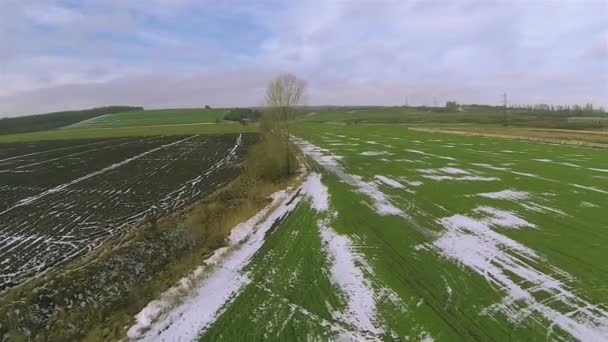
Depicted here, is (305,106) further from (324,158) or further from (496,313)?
(496,313)

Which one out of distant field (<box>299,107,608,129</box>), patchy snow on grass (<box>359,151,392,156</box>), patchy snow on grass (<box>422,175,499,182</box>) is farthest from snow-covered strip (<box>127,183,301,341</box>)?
distant field (<box>299,107,608,129</box>)

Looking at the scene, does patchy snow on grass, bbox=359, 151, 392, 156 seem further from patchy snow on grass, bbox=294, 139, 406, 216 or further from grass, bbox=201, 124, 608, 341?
grass, bbox=201, 124, 608, 341

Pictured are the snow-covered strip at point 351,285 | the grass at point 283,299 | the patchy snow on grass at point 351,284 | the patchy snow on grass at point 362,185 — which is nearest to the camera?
the grass at point 283,299

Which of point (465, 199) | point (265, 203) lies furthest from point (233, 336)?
point (465, 199)

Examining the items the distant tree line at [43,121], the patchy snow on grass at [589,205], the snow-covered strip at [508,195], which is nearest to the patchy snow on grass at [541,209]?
the snow-covered strip at [508,195]

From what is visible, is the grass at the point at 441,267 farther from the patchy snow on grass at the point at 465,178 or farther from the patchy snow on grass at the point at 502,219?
the patchy snow on grass at the point at 465,178
